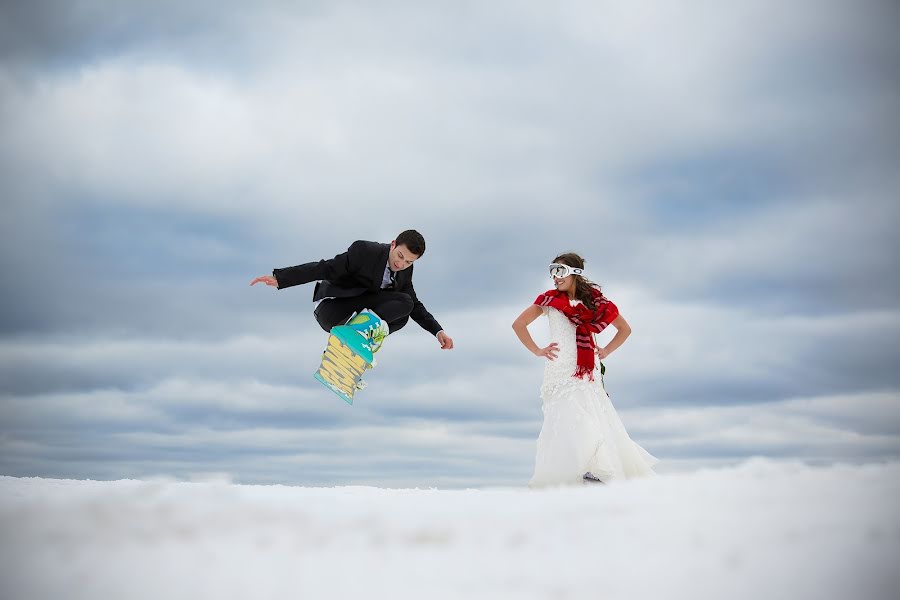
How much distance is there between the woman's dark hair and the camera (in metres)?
6.44

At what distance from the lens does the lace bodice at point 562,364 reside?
630 cm

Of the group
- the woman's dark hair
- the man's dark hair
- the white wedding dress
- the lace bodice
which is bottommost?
the white wedding dress

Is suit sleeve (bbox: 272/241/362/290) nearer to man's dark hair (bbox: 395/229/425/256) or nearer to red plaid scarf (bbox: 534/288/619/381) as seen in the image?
man's dark hair (bbox: 395/229/425/256)

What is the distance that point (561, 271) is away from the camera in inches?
254

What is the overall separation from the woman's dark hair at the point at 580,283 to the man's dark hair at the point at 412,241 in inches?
49.4

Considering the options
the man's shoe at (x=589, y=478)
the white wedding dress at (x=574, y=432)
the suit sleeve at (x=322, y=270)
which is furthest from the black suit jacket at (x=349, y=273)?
the man's shoe at (x=589, y=478)

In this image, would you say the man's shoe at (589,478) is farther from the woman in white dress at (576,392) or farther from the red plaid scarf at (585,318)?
the red plaid scarf at (585,318)

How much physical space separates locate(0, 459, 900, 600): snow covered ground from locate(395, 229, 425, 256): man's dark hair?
3.50 m

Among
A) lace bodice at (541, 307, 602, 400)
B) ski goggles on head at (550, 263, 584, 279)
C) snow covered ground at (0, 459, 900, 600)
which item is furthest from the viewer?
Result: ski goggles on head at (550, 263, 584, 279)

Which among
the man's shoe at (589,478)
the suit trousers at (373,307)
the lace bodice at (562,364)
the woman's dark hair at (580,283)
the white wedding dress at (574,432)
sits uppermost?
the woman's dark hair at (580,283)

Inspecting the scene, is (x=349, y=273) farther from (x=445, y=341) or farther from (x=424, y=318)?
(x=445, y=341)

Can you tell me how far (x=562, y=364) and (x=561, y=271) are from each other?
84 cm

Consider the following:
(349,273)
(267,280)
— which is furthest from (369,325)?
(267,280)

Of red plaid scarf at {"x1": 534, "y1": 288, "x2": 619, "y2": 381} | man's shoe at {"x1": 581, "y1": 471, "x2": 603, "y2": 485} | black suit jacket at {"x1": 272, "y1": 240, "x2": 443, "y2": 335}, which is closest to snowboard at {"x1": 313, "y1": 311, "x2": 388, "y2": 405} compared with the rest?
black suit jacket at {"x1": 272, "y1": 240, "x2": 443, "y2": 335}
